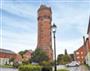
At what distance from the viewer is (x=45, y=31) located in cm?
9131

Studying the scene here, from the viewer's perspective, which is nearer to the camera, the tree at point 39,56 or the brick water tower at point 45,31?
the tree at point 39,56

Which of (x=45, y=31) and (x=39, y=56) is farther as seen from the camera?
(x=45, y=31)

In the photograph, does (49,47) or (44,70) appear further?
(49,47)

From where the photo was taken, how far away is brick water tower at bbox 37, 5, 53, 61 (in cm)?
8981

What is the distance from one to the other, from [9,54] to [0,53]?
9841 mm

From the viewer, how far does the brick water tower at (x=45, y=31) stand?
89812 millimetres

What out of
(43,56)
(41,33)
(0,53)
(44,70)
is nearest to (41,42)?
(41,33)

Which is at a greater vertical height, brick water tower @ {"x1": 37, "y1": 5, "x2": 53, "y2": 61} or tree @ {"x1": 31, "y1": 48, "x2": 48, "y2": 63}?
brick water tower @ {"x1": 37, "y1": 5, "x2": 53, "y2": 61}

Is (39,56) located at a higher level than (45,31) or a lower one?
lower

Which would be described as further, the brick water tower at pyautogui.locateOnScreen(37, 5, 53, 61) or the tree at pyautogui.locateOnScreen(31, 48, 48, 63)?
the brick water tower at pyautogui.locateOnScreen(37, 5, 53, 61)

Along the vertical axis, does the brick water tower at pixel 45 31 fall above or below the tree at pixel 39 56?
above

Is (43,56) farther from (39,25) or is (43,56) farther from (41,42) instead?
(39,25)

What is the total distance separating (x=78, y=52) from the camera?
332 feet

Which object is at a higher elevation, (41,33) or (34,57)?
(41,33)
